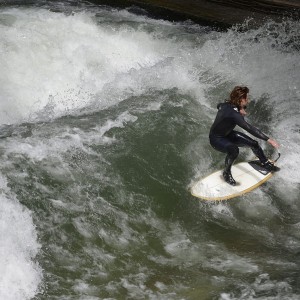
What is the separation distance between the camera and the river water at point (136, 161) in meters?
4.34

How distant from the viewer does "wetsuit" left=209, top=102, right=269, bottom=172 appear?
536 centimetres

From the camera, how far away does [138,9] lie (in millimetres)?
10812

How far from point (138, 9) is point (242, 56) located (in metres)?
3.35

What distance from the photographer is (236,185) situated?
230 inches

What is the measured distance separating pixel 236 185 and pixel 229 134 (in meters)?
0.66

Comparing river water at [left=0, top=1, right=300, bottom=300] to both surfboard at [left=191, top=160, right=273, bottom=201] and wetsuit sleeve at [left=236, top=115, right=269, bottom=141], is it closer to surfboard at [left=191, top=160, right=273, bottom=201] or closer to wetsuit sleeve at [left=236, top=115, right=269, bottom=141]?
surfboard at [left=191, top=160, right=273, bottom=201]

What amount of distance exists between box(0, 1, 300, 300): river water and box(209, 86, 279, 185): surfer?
38 cm

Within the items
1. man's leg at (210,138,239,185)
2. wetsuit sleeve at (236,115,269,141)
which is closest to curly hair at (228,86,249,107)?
wetsuit sleeve at (236,115,269,141)

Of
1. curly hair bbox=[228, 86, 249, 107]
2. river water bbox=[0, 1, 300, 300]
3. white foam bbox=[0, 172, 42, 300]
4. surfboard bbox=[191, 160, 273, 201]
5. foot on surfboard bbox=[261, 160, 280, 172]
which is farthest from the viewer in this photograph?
foot on surfboard bbox=[261, 160, 280, 172]

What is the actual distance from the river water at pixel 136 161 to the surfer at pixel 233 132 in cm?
38

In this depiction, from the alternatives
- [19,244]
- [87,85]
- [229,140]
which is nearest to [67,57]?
[87,85]

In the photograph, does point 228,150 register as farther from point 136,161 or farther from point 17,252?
point 17,252

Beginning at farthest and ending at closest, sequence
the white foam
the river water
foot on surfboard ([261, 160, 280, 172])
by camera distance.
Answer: foot on surfboard ([261, 160, 280, 172]) < the river water < the white foam

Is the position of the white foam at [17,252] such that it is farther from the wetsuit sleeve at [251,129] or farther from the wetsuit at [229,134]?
the wetsuit sleeve at [251,129]
